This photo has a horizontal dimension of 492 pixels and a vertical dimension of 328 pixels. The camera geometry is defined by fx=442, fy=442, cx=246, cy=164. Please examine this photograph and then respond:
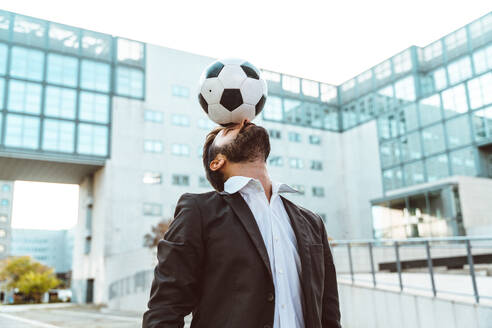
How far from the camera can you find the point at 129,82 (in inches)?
1383

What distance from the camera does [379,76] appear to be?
39156 mm

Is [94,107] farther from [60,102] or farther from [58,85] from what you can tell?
[58,85]

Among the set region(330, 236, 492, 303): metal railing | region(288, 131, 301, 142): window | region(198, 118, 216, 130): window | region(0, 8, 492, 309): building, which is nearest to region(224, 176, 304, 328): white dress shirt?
region(330, 236, 492, 303): metal railing

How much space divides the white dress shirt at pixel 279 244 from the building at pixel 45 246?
131 meters

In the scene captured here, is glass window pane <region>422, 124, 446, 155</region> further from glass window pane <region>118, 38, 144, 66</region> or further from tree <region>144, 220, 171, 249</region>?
glass window pane <region>118, 38, 144, 66</region>

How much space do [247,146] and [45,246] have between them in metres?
139

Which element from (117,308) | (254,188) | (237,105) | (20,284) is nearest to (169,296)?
(254,188)

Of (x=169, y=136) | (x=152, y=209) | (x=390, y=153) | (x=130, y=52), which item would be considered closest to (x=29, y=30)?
(x=130, y=52)

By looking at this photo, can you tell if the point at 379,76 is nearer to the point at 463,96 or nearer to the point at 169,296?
the point at 463,96

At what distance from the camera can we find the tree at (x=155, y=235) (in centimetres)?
3057

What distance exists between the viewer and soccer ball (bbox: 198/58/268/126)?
84.7 inches

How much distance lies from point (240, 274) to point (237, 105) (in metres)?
0.89

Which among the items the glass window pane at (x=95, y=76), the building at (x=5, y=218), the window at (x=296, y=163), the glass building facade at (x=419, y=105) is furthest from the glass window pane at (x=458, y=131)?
the building at (x=5, y=218)

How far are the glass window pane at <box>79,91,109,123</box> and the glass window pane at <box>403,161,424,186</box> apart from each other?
23.6 m
